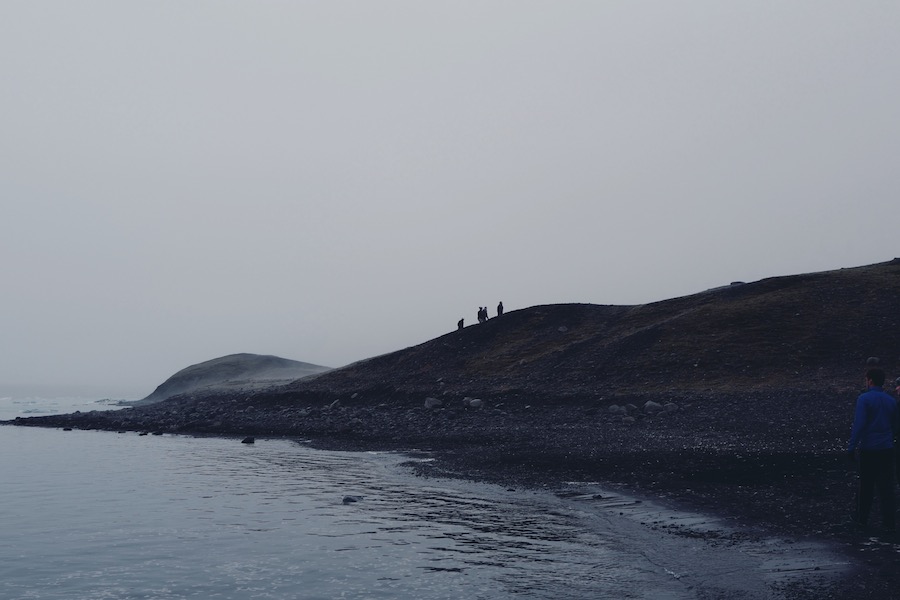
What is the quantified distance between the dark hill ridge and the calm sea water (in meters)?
19.0

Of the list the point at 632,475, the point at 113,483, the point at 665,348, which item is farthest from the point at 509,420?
the point at 113,483

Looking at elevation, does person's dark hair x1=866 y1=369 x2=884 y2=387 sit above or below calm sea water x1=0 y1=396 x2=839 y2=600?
above

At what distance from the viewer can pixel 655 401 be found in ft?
118

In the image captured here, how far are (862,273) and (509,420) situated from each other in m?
29.7

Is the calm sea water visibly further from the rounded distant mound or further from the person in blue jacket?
the rounded distant mound

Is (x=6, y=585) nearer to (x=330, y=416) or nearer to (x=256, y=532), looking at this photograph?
(x=256, y=532)

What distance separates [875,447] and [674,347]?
3002 centimetres

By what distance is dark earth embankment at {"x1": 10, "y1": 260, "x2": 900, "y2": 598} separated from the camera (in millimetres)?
19719

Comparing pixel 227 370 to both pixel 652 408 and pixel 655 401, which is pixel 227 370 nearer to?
pixel 655 401

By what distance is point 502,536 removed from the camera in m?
16.3

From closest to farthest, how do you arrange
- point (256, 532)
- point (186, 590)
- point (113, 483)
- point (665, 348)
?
point (186, 590)
point (256, 532)
point (113, 483)
point (665, 348)

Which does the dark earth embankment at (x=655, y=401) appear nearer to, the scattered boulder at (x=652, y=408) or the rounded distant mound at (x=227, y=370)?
the scattered boulder at (x=652, y=408)

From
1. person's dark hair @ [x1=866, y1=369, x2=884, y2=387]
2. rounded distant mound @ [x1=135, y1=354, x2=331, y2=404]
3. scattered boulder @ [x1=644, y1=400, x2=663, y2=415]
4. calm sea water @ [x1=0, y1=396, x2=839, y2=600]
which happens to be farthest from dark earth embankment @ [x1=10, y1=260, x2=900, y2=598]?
rounded distant mound @ [x1=135, y1=354, x2=331, y2=404]

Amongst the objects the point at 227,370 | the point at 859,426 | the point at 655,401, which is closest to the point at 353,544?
the point at 859,426
